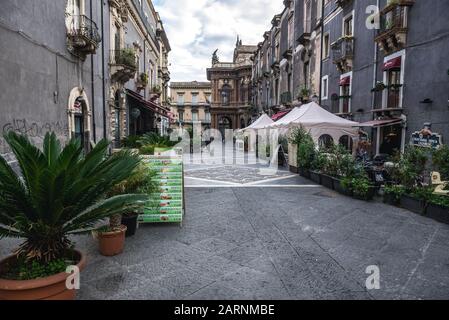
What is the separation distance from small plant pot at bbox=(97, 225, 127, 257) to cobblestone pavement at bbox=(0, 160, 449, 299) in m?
0.13

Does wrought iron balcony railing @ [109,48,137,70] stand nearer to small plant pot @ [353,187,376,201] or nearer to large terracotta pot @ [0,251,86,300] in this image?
small plant pot @ [353,187,376,201]

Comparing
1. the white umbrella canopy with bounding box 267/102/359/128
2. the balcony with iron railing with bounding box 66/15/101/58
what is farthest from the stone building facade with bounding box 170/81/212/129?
the balcony with iron railing with bounding box 66/15/101/58

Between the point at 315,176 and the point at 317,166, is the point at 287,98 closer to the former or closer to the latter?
the point at 317,166

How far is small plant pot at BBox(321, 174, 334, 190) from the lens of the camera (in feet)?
31.9

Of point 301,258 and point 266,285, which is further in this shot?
point 301,258

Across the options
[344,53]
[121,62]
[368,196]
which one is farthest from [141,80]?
[368,196]

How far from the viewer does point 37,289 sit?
2.89 metres

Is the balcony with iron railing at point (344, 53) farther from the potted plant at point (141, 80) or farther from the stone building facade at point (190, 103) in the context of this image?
the stone building facade at point (190, 103)
